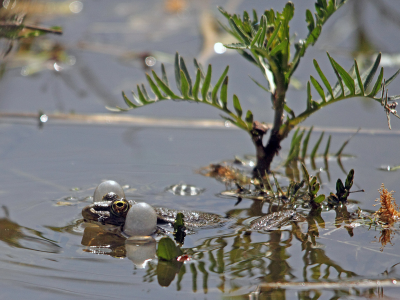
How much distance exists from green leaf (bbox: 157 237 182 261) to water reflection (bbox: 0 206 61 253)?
465mm

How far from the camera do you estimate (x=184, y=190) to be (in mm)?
2762

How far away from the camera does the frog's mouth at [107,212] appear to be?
2133 mm

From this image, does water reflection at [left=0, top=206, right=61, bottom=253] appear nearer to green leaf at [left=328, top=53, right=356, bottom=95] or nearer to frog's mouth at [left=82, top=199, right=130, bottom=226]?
frog's mouth at [left=82, top=199, right=130, bottom=226]

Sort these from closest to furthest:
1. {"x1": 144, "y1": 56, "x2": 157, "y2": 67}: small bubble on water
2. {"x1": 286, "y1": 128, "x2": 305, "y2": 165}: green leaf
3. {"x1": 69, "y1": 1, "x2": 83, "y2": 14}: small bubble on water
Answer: {"x1": 286, "y1": 128, "x2": 305, "y2": 165}: green leaf → {"x1": 144, "y1": 56, "x2": 157, "y2": 67}: small bubble on water → {"x1": 69, "y1": 1, "x2": 83, "y2": 14}: small bubble on water

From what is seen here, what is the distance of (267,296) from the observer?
165 cm

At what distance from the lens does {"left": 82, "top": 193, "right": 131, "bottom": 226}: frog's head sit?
2.13m

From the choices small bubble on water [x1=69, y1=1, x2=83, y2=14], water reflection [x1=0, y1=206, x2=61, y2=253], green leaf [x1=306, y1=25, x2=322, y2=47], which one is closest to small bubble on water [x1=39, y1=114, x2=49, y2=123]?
water reflection [x1=0, y1=206, x2=61, y2=253]

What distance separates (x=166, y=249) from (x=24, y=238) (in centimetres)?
71

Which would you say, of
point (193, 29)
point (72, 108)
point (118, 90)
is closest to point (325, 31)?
point (193, 29)

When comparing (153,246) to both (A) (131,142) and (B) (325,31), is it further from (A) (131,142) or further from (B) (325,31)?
(B) (325,31)

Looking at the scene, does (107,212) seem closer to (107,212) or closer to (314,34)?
(107,212)

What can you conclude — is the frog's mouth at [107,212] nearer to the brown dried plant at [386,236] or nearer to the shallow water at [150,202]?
the shallow water at [150,202]

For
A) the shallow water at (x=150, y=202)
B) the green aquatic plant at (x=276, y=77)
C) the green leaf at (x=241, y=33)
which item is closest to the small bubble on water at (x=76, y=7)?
the shallow water at (x=150, y=202)

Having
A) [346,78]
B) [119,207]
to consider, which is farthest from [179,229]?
[346,78]
